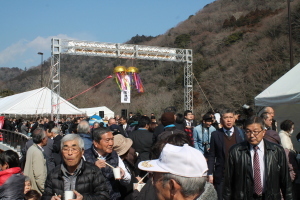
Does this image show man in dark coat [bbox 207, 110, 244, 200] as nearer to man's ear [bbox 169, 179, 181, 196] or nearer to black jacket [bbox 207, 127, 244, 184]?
black jacket [bbox 207, 127, 244, 184]

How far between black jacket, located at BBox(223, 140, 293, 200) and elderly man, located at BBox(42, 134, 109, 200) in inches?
57.3

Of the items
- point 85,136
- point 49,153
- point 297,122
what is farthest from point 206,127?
point 297,122

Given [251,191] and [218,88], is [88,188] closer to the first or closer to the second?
[251,191]

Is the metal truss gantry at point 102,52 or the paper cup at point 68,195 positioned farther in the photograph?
the metal truss gantry at point 102,52

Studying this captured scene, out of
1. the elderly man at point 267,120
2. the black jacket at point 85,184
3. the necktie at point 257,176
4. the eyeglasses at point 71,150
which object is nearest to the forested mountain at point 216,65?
the elderly man at point 267,120

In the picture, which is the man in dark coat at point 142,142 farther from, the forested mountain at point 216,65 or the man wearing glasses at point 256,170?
the forested mountain at point 216,65

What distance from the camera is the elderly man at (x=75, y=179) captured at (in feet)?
11.5

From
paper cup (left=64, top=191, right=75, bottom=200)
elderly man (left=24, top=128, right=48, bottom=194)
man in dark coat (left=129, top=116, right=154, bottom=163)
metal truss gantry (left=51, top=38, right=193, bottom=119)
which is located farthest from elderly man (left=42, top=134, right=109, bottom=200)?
metal truss gantry (left=51, top=38, right=193, bottom=119)

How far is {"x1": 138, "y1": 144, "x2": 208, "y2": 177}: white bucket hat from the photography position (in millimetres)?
1841

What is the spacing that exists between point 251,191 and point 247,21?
60.7m

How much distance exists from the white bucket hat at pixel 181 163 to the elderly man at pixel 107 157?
2.17 m

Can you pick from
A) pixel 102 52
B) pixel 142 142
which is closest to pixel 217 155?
pixel 142 142

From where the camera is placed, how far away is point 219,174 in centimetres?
561

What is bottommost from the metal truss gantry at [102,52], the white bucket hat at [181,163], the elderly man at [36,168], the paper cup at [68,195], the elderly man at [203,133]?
the elderly man at [36,168]
